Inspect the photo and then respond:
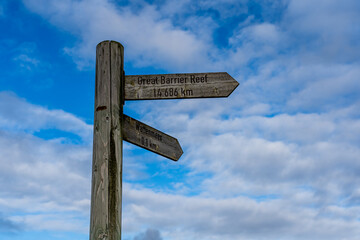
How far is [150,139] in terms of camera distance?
5219 mm

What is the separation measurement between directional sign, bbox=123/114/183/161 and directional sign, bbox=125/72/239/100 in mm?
382

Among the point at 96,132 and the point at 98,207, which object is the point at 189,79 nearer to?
the point at 96,132

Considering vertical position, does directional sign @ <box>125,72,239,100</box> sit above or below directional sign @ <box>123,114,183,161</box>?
above

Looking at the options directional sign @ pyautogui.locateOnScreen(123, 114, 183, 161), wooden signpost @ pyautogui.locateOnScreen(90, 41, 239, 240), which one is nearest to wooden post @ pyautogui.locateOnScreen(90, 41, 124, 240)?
wooden signpost @ pyautogui.locateOnScreen(90, 41, 239, 240)

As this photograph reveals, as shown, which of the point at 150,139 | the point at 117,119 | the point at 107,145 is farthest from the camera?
the point at 150,139

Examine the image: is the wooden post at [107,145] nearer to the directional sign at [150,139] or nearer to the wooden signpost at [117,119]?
the wooden signpost at [117,119]

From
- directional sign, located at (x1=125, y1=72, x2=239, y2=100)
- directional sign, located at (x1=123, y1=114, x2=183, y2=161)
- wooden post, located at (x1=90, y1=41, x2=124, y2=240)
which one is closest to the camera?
wooden post, located at (x1=90, y1=41, x2=124, y2=240)

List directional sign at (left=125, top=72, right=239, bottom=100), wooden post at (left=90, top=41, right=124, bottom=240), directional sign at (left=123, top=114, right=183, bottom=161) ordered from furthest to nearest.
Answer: directional sign at (left=125, top=72, right=239, bottom=100) < directional sign at (left=123, top=114, right=183, bottom=161) < wooden post at (left=90, top=41, right=124, bottom=240)

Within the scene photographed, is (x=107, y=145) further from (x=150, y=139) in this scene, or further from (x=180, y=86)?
(x=180, y=86)

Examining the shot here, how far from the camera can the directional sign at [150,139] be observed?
5008 millimetres

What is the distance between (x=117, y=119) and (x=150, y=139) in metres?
0.60

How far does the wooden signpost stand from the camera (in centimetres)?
449

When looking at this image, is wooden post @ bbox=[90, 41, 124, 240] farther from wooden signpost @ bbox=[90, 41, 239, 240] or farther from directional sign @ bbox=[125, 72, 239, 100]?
directional sign @ bbox=[125, 72, 239, 100]

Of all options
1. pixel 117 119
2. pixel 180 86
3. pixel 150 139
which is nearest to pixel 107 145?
pixel 117 119
